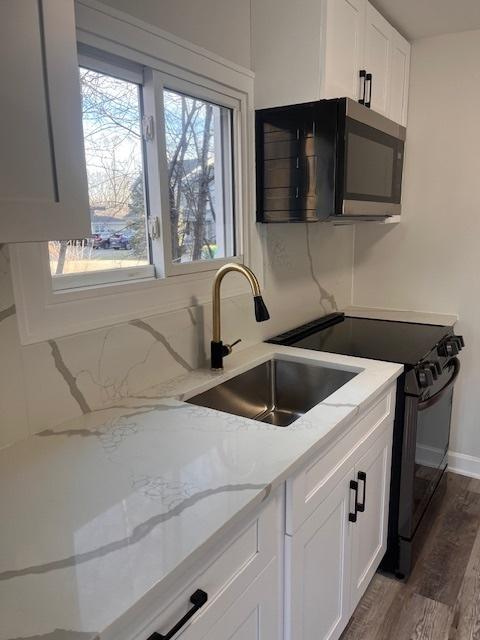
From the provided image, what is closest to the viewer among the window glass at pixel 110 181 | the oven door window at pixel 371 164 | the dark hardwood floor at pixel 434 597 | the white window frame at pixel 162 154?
the window glass at pixel 110 181

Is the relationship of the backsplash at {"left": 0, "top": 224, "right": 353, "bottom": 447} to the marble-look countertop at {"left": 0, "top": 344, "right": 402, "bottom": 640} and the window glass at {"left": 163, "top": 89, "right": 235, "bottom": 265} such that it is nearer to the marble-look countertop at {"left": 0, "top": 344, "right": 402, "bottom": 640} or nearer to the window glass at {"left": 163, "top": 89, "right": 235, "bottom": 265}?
the marble-look countertop at {"left": 0, "top": 344, "right": 402, "bottom": 640}

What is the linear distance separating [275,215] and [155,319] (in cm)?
73

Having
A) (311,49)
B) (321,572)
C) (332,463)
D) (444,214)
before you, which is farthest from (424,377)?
(311,49)

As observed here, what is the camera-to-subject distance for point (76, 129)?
0.81 m

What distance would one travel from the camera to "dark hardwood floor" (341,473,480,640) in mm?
1669

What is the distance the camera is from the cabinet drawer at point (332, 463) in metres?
1.11

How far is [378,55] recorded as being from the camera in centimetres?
212

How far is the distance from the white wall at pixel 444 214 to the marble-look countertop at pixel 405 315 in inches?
2.0

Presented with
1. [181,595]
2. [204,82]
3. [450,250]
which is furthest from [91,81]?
[450,250]

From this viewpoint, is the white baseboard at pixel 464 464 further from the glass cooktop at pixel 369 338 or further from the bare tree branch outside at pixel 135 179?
the bare tree branch outside at pixel 135 179

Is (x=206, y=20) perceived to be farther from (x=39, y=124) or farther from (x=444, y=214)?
(x=444, y=214)

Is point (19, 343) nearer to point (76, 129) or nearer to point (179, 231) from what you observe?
point (76, 129)

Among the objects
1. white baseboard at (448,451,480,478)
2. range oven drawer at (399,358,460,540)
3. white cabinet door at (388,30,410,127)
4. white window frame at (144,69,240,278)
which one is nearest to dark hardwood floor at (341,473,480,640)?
range oven drawer at (399,358,460,540)

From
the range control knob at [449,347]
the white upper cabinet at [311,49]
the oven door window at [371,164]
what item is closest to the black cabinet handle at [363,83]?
the white upper cabinet at [311,49]
